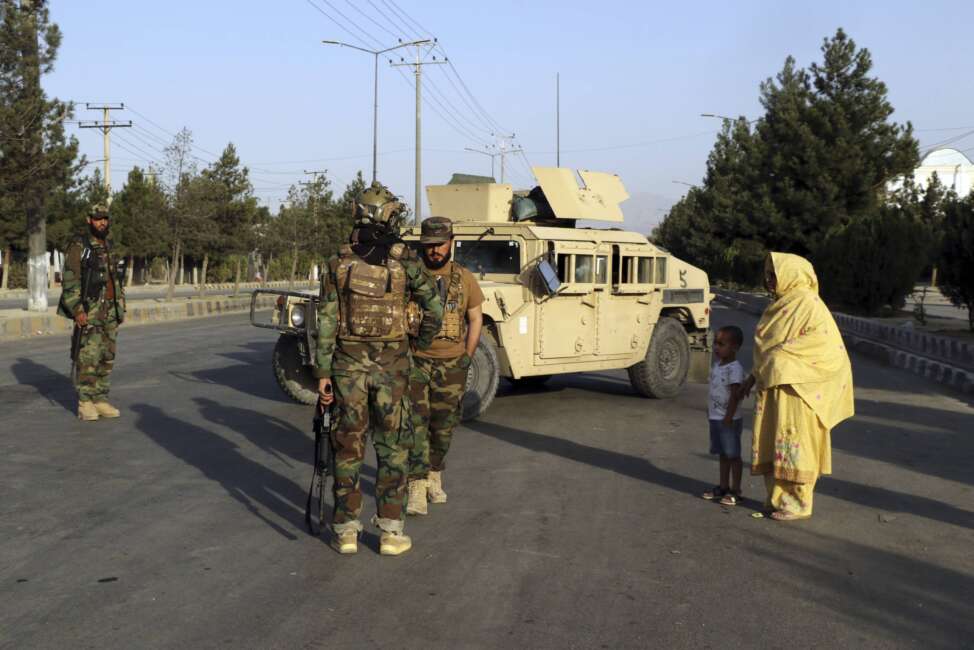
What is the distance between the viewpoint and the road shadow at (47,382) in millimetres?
11320

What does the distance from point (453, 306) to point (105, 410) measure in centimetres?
503

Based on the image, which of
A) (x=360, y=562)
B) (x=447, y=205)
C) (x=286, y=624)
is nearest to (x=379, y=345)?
(x=360, y=562)

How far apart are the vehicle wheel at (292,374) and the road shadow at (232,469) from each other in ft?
4.11

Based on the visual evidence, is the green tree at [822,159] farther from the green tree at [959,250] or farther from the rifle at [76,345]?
the rifle at [76,345]

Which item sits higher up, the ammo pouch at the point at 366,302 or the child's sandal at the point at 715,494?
the ammo pouch at the point at 366,302

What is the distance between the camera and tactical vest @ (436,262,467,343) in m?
6.40

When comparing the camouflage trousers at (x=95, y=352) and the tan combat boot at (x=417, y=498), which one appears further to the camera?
the camouflage trousers at (x=95, y=352)

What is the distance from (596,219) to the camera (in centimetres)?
1244

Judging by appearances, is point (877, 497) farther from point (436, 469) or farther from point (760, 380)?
point (436, 469)

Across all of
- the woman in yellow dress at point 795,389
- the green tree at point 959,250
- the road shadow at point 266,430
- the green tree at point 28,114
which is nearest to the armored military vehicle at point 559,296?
the road shadow at point 266,430

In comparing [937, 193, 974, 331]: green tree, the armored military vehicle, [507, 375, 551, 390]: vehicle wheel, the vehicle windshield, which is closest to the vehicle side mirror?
the armored military vehicle

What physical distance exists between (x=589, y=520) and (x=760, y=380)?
4.46 ft

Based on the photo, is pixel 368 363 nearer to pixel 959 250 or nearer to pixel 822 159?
pixel 959 250

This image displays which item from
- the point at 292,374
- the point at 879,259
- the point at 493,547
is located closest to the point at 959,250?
the point at 879,259
